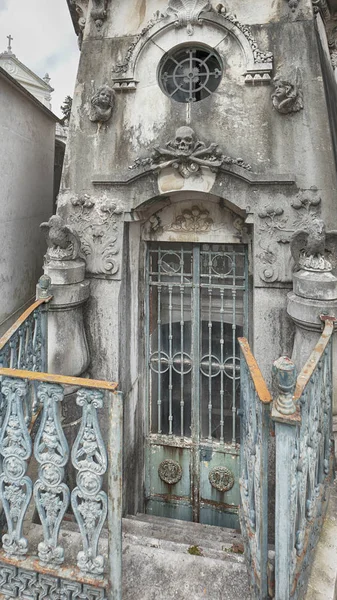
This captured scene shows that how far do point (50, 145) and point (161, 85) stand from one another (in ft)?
12.9

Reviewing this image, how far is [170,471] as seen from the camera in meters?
5.99

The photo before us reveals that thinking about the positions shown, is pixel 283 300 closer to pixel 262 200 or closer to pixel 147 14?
pixel 262 200

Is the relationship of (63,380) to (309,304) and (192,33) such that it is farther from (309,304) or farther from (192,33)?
(192,33)

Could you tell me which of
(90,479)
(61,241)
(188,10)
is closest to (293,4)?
(188,10)

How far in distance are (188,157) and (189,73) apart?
1.29 metres

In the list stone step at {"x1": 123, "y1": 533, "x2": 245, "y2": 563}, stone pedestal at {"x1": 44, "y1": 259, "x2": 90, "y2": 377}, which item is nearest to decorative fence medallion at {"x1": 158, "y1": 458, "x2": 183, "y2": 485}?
stone pedestal at {"x1": 44, "y1": 259, "x2": 90, "y2": 377}

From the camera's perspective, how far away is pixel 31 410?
443cm

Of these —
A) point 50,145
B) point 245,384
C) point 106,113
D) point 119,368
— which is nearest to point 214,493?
point 119,368

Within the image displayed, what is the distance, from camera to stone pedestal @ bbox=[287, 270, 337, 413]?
4.45 meters

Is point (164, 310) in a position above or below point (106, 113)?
below

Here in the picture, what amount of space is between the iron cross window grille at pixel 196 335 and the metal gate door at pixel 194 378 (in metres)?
0.01

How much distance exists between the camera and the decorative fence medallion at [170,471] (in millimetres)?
5961

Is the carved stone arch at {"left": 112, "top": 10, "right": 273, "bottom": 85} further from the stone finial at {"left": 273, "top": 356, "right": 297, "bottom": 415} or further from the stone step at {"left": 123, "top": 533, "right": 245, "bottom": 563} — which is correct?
the stone step at {"left": 123, "top": 533, "right": 245, "bottom": 563}

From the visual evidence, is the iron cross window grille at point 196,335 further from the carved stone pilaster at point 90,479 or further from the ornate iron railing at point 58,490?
the carved stone pilaster at point 90,479
